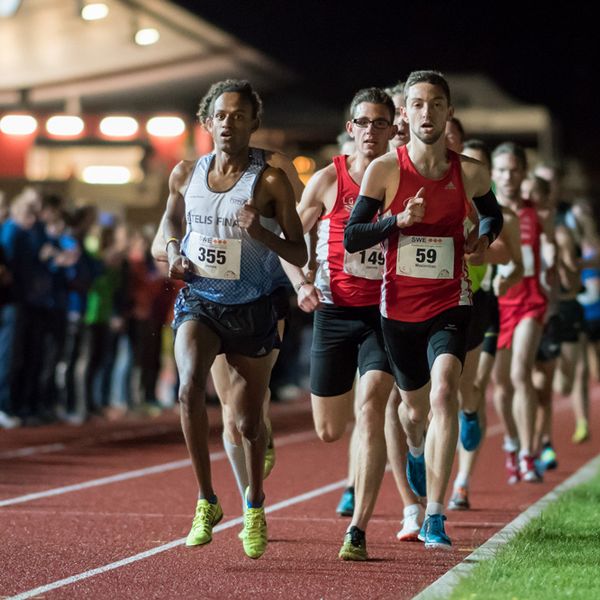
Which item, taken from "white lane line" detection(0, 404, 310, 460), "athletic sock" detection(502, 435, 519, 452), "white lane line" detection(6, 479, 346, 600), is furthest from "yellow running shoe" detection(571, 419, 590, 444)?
"white lane line" detection(6, 479, 346, 600)

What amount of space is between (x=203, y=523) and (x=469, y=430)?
131 inches

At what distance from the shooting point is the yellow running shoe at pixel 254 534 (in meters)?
7.27

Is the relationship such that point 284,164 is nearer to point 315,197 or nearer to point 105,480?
point 315,197

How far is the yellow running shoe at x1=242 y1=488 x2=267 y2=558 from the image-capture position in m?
7.27

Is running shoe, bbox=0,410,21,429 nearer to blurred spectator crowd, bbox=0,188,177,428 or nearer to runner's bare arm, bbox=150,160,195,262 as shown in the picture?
blurred spectator crowd, bbox=0,188,177,428

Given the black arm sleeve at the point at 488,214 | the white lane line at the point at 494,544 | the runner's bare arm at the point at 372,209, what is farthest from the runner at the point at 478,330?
the runner's bare arm at the point at 372,209

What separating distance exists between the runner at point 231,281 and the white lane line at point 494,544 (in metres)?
0.99

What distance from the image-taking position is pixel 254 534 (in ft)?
24.1

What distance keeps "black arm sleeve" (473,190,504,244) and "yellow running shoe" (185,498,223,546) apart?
1912 mm

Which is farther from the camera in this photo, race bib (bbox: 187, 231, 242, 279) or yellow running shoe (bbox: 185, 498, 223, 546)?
race bib (bbox: 187, 231, 242, 279)

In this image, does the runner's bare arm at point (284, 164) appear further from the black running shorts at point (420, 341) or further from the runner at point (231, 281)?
the black running shorts at point (420, 341)

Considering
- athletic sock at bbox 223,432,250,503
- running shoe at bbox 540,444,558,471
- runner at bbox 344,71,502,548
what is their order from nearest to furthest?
runner at bbox 344,71,502,548, athletic sock at bbox 223,432,250,503, running shoe at bbox 540,444,558,471

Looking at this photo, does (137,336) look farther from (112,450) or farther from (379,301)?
(379,301)

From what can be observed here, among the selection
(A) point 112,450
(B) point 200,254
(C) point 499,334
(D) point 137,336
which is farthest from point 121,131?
(B) point 200,254
